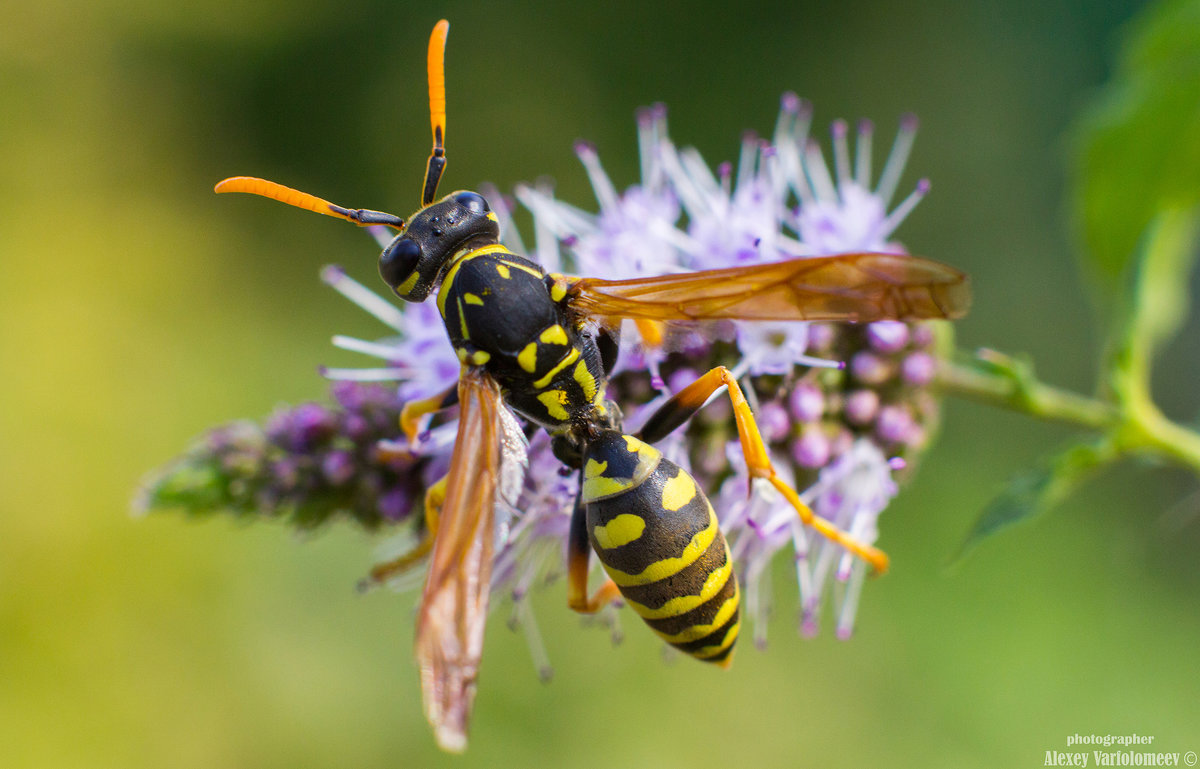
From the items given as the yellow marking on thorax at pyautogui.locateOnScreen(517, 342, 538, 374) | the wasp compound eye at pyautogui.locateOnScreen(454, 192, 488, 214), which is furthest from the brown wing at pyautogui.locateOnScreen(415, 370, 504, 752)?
the wasp compound eye at pyautogui.locateOnScreen(454, 192, 488, 214)

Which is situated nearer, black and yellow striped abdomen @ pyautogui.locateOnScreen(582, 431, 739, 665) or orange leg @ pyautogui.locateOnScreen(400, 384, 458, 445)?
black and yellow striped abdomen @ pyautogui.locateOnScreen(582, 431, 739, 665)

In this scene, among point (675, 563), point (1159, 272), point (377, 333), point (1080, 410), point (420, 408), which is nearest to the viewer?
point (675, 563)

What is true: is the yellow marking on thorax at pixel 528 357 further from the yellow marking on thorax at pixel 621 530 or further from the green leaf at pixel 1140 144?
the green leaf at pixel 1140 144

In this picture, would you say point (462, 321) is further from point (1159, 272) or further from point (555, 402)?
point (1159, 272)

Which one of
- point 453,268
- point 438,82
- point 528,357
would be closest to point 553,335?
point 528,357

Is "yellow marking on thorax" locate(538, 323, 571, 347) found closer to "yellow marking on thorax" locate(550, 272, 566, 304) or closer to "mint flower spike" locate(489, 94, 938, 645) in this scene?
"yellow marking on thorax" locate(550, 272, 566, 304)

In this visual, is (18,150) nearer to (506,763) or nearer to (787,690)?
(506,763)

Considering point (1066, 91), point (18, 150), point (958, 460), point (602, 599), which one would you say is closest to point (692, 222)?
point (602, 599)
